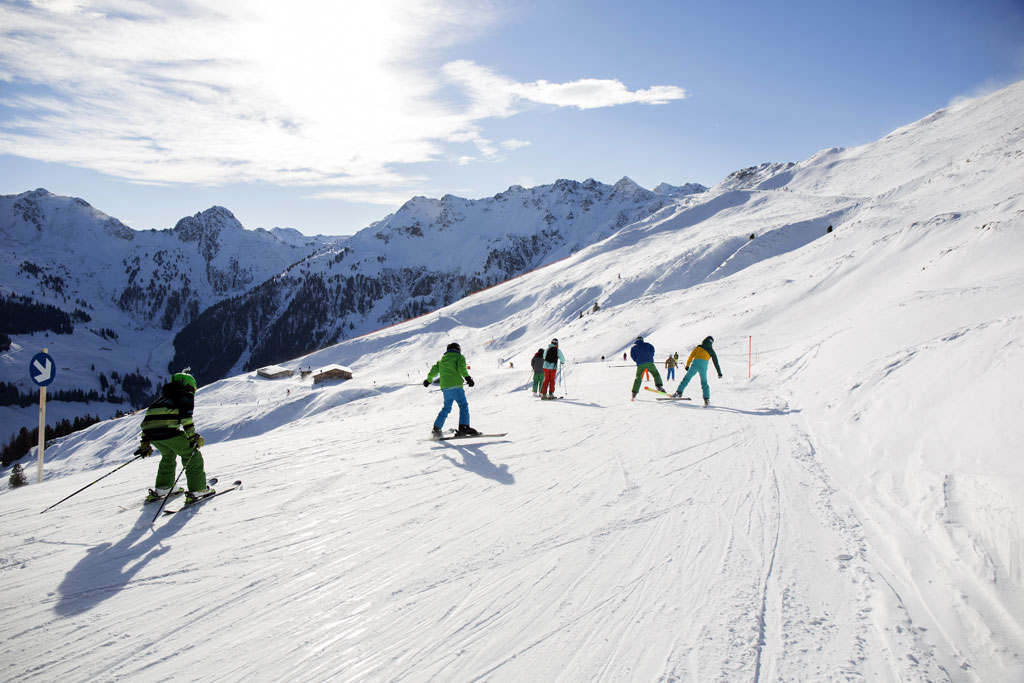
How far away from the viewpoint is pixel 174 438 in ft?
21.0

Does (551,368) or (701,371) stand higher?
(551,368)

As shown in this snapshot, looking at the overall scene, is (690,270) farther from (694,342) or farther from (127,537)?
(127,537)

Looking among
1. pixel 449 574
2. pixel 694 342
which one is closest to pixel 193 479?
pixel 449 574

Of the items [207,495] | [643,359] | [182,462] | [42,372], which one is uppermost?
[42,372]

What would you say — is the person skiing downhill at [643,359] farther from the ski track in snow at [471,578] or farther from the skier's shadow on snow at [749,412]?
the ski track in snow at [471,578]

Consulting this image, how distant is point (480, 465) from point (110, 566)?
453cm

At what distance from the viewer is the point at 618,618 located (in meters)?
3.68

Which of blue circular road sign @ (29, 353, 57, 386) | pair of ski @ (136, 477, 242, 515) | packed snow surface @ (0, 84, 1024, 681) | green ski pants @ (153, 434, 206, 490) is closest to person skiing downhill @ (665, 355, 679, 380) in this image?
packed snow surface @ (0, 84, 1024, 681)

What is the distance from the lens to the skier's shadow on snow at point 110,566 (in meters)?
4.12

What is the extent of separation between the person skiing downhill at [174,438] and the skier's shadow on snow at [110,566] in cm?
73

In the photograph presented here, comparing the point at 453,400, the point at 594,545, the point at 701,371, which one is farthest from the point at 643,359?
the point at 594,545

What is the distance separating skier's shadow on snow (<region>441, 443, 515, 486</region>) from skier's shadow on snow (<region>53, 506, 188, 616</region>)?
12.2ft

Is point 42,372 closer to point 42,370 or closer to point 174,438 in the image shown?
point 42,370

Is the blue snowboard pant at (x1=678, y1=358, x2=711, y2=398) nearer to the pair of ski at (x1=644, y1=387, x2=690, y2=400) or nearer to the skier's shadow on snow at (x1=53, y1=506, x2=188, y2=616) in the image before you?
the pair of ski at (x1=644, y1=387, x2=690, y2=400)
